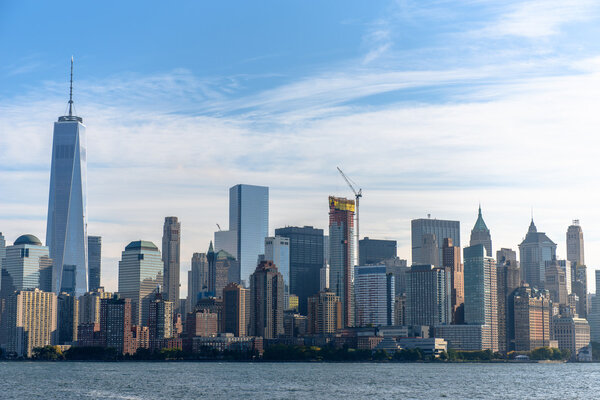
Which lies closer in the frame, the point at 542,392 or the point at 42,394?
the point at 42,394

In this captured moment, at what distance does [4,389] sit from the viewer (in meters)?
167

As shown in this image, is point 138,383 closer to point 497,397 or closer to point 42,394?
point 42,394

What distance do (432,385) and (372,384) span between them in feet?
39.0

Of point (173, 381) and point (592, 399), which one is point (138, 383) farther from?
point (592, 399)

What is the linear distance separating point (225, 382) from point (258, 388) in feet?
69.6

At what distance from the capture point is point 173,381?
19075 cm

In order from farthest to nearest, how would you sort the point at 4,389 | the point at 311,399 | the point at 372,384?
the point at 372,384 < the point at 4,389 < the point at 311,399

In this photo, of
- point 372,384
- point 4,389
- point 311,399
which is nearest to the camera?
point 311,399

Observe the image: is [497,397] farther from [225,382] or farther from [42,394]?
[42,394]

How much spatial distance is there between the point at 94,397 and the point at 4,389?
28010 mm

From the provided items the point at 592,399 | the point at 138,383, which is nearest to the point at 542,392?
the point at 592,399

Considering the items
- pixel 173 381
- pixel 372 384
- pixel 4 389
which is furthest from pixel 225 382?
pixel 4 389

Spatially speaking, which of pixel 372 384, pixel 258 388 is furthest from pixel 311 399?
pixel 372 384

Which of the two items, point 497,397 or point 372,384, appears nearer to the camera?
point 497,397
